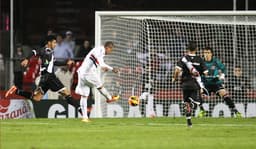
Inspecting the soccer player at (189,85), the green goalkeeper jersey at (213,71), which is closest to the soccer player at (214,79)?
the green goalkeeper jersey at (213,71)

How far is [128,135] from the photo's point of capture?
16.6 meters

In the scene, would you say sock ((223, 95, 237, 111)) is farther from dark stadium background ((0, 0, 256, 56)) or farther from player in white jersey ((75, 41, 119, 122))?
dark stadium background ((0, 0, 256, 56))

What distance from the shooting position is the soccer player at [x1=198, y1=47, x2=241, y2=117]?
24.3 meters

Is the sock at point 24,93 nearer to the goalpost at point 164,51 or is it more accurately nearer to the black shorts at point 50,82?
the black shorts at point 50,82

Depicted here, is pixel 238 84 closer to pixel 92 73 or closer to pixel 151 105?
pixel 151 105

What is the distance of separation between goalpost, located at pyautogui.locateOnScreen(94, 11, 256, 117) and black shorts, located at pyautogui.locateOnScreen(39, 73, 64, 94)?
2073mm

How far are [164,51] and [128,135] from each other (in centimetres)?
893

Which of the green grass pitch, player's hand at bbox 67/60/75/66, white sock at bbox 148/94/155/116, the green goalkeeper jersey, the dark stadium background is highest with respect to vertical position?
the dark stadium background

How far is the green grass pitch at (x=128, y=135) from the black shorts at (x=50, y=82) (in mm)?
2093

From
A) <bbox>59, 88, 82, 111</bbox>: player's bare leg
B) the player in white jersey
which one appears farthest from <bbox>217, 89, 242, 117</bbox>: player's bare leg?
<bbox>59, 88, 82, 111</bbox>: player's bare leg

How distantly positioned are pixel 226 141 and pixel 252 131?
2.64 m

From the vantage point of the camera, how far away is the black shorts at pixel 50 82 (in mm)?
22664

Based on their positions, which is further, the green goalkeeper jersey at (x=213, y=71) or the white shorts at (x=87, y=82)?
the green goalkeeper jersey at (x=213, y=71)

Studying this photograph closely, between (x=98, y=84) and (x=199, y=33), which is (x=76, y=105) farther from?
(x=199, y=33)
